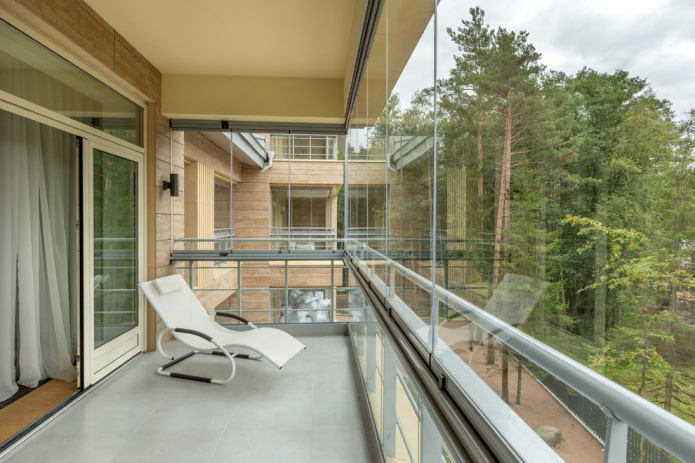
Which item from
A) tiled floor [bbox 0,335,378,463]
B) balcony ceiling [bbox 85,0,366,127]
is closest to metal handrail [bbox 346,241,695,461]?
tiled floor [bbox 0,335,378,463]

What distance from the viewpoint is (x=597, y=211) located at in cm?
36

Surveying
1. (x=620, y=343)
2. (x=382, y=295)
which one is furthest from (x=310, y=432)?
(x=620, y=343)


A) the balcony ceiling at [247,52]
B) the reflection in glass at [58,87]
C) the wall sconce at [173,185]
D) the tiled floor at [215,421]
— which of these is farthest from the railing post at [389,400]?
the wall sconce at [173,185]

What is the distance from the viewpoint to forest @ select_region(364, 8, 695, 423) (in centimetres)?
28

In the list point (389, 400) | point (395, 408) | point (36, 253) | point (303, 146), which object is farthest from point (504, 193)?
point (303, 146)

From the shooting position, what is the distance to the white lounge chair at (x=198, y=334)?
316 centimetres

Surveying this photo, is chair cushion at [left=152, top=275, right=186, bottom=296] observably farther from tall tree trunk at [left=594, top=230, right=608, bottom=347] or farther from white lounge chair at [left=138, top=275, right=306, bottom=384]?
tall tree trunk at [left=594, top=230, right=608, bottom=347]

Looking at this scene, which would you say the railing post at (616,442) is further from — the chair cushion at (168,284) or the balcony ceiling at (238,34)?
the chair cushion at (168,284)

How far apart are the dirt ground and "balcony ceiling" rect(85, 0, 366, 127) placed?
2.38 m

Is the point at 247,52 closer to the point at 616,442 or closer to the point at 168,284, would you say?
the point at 168,284

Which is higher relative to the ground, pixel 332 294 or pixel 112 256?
pixel 112 256

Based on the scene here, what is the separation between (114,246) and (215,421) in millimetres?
2042

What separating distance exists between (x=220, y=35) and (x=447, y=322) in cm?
336

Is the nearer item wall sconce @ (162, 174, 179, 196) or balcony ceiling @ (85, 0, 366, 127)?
balcony ceiling @ (85, 0, 366, 127)
